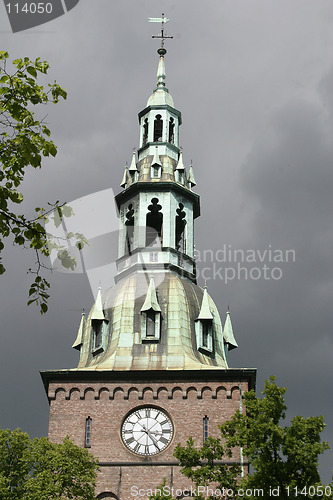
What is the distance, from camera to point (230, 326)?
52.6 meters

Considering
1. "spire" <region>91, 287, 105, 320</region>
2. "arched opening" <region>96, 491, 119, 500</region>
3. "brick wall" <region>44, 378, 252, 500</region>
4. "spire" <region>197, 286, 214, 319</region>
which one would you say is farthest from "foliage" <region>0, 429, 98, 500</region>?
"spire" <region>197, 286, 214, 319</region>

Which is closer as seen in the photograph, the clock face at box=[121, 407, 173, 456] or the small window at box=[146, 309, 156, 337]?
the clock face at box=[121, 407, 173, 456]

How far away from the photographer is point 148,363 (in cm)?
4716

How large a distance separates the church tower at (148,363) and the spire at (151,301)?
55 mm

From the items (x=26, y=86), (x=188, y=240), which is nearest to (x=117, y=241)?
(x=188, y=240)

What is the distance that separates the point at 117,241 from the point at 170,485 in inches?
576

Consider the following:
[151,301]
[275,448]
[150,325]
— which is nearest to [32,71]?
[275,448]

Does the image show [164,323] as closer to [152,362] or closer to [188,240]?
[152,362]

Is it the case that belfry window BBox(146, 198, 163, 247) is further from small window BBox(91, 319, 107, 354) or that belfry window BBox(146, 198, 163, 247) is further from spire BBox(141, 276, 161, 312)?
small window BBox(91, 319, 107, 354)

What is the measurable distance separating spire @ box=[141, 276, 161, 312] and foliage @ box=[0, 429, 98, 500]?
413 inches

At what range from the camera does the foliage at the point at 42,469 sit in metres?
37.0

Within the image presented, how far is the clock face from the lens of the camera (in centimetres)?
4503

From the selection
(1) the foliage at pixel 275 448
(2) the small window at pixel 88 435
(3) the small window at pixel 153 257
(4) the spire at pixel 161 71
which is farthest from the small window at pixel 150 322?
(4) the spire at pixel 161 71

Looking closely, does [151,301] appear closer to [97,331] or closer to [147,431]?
[97,331]
